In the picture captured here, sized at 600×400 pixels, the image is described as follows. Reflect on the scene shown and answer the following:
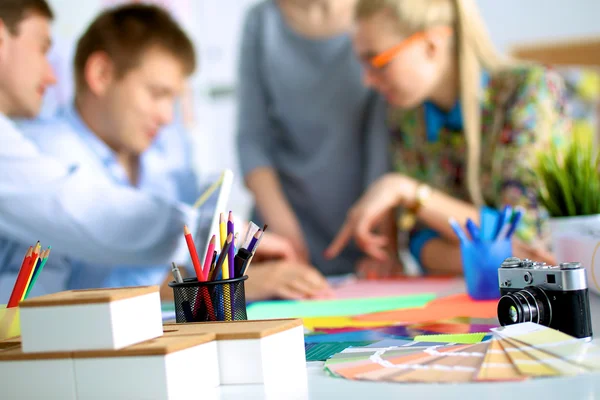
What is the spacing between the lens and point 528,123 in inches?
46.3

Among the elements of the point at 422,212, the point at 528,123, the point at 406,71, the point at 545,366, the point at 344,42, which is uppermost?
the point at 344,42

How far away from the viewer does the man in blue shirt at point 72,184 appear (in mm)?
870

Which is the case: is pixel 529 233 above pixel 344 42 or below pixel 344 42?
below

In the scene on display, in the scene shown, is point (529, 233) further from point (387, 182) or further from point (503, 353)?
point (503, 353)

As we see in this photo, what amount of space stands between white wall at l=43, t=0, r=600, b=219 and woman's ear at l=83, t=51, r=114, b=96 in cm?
4

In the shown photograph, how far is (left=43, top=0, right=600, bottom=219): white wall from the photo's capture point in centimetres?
105

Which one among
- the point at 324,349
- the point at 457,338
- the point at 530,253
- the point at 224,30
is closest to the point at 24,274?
the point at 324,349

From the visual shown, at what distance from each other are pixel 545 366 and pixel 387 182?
0.73 metres

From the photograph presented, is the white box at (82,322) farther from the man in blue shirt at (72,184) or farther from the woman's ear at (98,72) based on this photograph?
the woman's ear at (98,72)

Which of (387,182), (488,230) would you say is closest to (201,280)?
(488,230)

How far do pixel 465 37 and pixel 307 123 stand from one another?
386mm

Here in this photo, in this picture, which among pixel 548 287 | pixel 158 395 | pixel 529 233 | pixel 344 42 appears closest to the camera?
pixel 158 395

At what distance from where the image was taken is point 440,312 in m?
0.76

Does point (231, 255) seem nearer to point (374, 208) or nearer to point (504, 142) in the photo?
point (374, 208)
